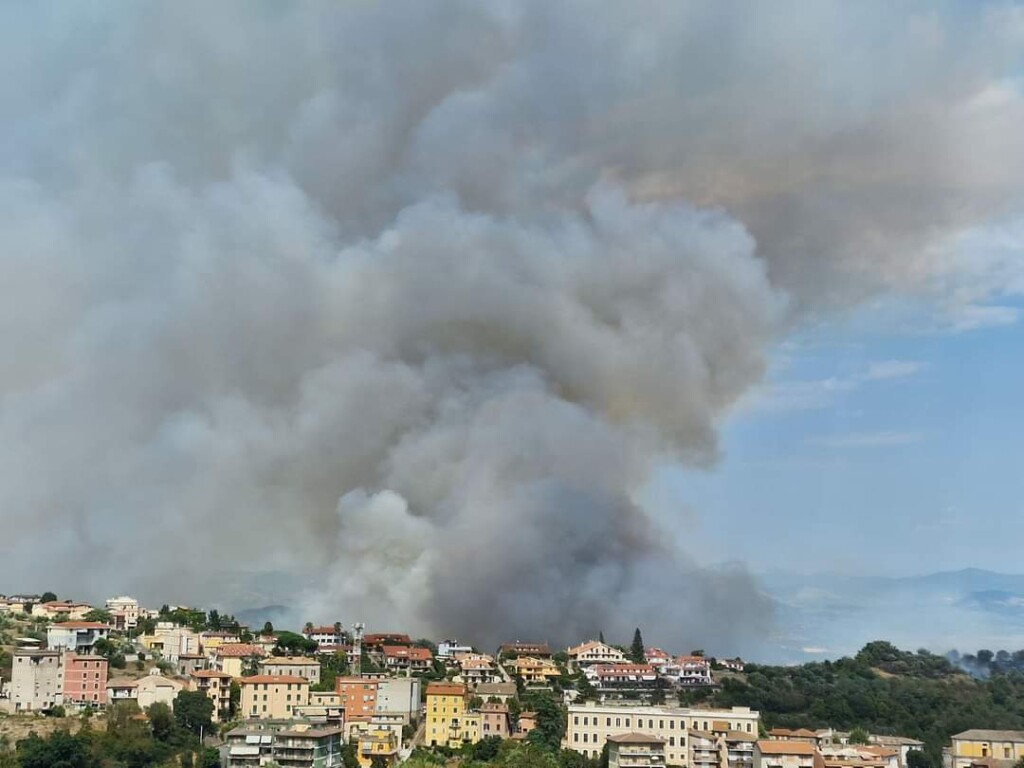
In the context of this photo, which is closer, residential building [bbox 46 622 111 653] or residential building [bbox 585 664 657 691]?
residential building [bbox 46 622 111 653]

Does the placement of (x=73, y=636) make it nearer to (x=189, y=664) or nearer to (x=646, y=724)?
(x=189, y=664)

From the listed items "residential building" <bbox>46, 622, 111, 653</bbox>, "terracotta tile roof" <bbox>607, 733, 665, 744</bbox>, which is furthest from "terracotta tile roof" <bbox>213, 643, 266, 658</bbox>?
"terracotta tile roof" <bbox>607, 733, 665, 744</bbox>

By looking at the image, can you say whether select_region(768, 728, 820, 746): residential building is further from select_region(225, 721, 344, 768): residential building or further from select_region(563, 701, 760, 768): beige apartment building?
select_region(225, 721, 344, 768): residential building

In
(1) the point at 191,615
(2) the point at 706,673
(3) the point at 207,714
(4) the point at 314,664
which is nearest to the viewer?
(3) the point at 207,714

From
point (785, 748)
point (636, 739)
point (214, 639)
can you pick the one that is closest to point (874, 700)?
point (785, 748)

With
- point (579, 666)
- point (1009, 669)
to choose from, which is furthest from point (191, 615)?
point (1009, 669)

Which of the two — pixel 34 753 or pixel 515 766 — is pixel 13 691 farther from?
pixel 515 766

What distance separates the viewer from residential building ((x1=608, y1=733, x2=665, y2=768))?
34.3m

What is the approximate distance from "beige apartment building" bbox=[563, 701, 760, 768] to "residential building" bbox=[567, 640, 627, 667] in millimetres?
14397

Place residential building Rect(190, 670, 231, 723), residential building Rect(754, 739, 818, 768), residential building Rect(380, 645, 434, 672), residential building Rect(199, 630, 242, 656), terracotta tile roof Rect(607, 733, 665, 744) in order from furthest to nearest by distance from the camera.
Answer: residential building Rect(380, 645, 434, 672) → residential building Rect(199, 630, 242, 656) → residential building Rect(190, 670, 231, 723) → terracotta tile roof Rect(607, 733, 665, 744) → residential building Rect(754, 739, 818, 768)

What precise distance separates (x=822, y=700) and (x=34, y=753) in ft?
91.5

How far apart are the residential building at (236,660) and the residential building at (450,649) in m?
9.24

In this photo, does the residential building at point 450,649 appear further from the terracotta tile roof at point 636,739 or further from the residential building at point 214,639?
the terracotta tile roof at point 636,739

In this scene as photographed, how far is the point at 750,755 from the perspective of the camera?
35094 millimetres
